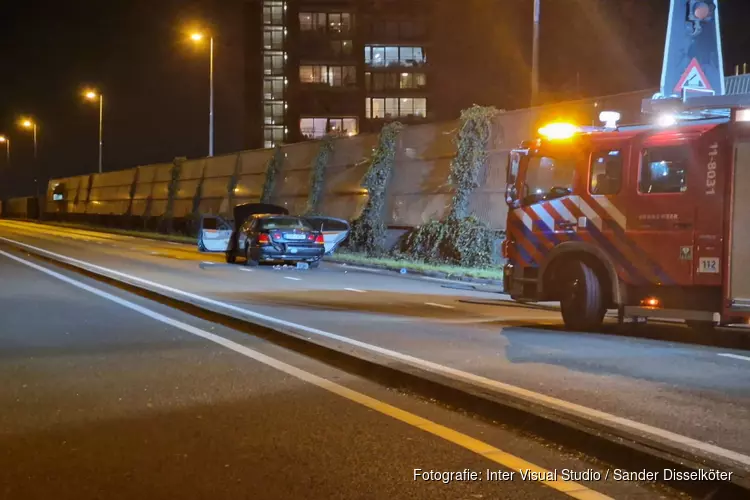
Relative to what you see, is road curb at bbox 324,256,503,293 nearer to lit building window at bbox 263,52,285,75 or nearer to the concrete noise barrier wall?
the concrete noise barrier wall

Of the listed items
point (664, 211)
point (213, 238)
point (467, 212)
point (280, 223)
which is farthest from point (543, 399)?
point (213, 238)

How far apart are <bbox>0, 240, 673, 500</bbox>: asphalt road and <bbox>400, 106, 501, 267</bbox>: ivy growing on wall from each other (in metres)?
17.5

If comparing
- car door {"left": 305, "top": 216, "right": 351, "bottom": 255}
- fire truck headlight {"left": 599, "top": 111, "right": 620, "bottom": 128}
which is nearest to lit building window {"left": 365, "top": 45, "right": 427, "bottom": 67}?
car door {"left": 305, "top": 216, "right": 351, "bottom": 255}

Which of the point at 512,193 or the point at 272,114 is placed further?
the point at 272,114

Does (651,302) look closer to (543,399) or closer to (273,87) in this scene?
(543,399)

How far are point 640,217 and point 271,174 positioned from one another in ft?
107

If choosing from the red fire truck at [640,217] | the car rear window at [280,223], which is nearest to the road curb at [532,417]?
the red fire truck at [640,217]

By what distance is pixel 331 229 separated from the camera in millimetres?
32500

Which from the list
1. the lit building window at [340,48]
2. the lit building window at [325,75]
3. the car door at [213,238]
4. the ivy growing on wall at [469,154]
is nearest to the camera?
the ivy growing on wall at [469,154]

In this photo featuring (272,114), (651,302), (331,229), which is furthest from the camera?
(272,114)

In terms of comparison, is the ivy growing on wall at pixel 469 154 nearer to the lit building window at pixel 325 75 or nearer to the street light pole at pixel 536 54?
the street light pole at pixel 536 54

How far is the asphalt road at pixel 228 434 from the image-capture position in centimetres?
Answer: 543

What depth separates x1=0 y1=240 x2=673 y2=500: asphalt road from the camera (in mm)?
5426

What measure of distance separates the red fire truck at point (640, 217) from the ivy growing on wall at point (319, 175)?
25.4m
